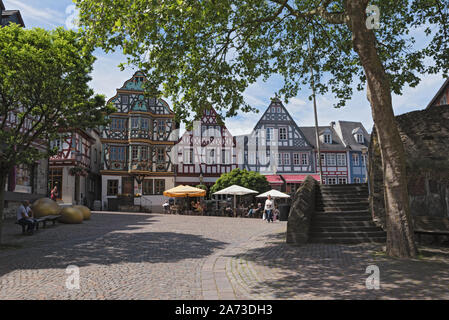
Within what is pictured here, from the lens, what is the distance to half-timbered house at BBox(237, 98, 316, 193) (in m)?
38.3

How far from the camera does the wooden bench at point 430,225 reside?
27.2 ft

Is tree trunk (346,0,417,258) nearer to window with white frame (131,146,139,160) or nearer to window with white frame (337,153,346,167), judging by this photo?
window with white frame (131,146,139,160)

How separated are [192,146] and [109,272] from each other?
30583 mm

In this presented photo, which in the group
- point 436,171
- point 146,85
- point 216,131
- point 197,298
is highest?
point 216,131

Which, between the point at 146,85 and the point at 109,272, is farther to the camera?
the point at 146,85

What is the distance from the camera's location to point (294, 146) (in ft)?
128

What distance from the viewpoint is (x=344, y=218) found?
10.7 metres

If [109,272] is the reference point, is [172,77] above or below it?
above

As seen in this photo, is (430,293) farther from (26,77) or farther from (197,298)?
(26,77)

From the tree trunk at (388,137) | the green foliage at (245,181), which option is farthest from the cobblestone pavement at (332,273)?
the green foliage at (245,181)

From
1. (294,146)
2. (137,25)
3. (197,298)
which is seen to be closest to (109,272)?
(197,298)

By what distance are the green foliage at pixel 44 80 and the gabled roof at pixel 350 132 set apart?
35837 millimetres

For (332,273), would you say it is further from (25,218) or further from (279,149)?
(279,149)
